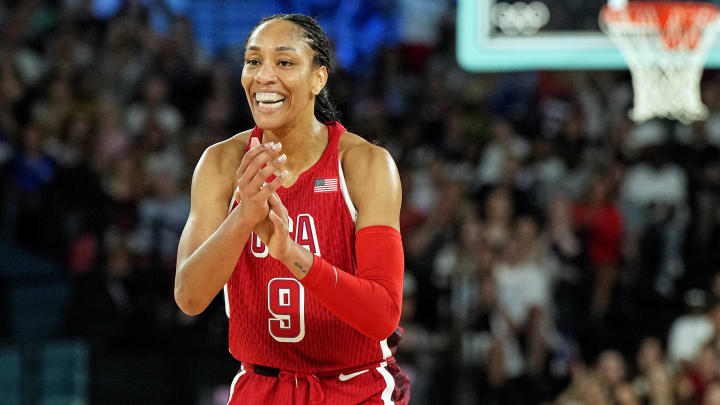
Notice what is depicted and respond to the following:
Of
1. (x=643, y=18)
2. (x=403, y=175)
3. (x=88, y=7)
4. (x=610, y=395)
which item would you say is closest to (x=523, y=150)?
(x=403, y=175)

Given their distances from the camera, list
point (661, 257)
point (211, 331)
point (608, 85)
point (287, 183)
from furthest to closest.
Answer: point (608, 85) < point (661, 257) < point (211, 331) < point (287, 183)

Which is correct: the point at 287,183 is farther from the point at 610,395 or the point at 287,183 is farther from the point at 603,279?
the point at 603,279

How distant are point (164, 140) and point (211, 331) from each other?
80.9 inches

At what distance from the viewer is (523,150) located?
991 cm

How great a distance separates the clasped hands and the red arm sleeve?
124 millimetres

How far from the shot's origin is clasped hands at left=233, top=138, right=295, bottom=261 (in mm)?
2822

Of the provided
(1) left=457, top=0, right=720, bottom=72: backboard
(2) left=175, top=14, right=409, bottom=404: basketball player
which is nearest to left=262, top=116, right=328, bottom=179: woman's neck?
(2) left=175, top=14, right=409, bottom=404: basketball player

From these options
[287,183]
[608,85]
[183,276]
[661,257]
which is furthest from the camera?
[608,85]

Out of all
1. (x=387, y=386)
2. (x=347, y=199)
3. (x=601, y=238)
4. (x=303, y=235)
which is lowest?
(x=601, y=238)

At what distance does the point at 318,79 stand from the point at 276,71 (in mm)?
207

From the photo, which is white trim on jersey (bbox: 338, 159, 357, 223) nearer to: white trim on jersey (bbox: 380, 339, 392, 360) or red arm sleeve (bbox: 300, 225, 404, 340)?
red arm sleeve (bbox: 300, 225, 404, 340)

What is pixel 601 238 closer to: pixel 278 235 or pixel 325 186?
pixel 325 186

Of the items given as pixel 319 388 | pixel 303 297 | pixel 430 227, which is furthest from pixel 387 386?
pixel 430 227

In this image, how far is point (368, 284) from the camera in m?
2.96
